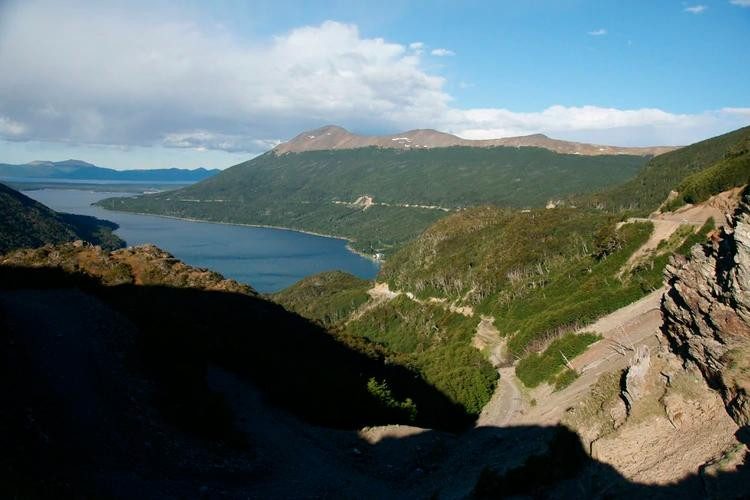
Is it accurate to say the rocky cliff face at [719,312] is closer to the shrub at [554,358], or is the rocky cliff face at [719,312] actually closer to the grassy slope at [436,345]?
the shrub at [554,358]

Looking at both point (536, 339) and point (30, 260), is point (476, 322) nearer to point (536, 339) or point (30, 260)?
point (536, 339)

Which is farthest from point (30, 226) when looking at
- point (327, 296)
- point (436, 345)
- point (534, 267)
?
point (534, 267)

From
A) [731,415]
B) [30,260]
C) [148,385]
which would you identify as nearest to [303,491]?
[148,385]

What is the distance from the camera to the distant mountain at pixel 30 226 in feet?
461

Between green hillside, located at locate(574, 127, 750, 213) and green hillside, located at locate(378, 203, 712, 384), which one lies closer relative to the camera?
green hillside, located at locate(378, 203, 712, 384)

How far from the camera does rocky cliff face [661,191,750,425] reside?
1389 centimetres

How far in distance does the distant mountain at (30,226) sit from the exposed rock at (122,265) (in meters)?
104

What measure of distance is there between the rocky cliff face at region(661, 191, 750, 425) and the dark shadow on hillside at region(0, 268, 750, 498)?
3054 millimetres

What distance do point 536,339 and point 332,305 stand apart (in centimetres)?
8525

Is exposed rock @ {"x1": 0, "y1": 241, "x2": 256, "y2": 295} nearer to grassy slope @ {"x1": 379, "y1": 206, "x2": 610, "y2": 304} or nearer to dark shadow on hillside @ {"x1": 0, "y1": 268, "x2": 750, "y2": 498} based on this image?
dark shadow on hillside @ {"x1": 0, "y1": 268, "x2": 750, "y2": 498}

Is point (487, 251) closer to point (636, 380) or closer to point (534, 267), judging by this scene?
point (534, 267)

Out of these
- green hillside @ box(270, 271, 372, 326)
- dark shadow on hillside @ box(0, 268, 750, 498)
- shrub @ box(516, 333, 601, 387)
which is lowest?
green hillside @ box(270, 271, 372, 326)

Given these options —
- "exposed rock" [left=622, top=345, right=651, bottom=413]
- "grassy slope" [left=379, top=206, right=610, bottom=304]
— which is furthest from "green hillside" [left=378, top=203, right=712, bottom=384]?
"exposed rock" [left=622, top=345, right=651, bottom=413]

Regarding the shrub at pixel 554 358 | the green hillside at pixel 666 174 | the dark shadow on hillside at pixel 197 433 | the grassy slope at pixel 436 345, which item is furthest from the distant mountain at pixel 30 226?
the green hillside at pixel 666 174
